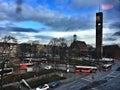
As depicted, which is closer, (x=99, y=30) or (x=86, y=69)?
(x=86, y=69)

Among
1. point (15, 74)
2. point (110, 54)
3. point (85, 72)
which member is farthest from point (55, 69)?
point (110, 54)

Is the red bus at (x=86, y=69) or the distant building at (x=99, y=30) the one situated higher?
the distant building at (x=99, y=30)

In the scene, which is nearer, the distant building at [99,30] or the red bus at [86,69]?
the red bus at [86,69]

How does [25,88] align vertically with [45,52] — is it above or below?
below

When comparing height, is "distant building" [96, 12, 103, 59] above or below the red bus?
above

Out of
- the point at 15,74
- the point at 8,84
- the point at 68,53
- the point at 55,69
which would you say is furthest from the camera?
the point at 68,53

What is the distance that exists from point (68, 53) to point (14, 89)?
295 feet

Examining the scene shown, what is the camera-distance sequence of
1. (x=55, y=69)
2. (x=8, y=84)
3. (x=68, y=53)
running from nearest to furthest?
(x=8, y=84) < (x=55, y=69) < (x=68, y=53)

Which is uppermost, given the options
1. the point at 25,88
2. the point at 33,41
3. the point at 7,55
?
the point at 33,41

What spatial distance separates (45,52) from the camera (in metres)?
183

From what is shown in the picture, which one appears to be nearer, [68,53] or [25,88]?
[25,88]

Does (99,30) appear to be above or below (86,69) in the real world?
above

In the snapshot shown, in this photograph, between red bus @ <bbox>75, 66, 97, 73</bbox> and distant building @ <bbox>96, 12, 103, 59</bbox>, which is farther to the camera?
distant building @ <bbox>96, 12, 103, 59</bbox>

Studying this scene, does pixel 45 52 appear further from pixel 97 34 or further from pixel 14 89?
pixel 14 89
